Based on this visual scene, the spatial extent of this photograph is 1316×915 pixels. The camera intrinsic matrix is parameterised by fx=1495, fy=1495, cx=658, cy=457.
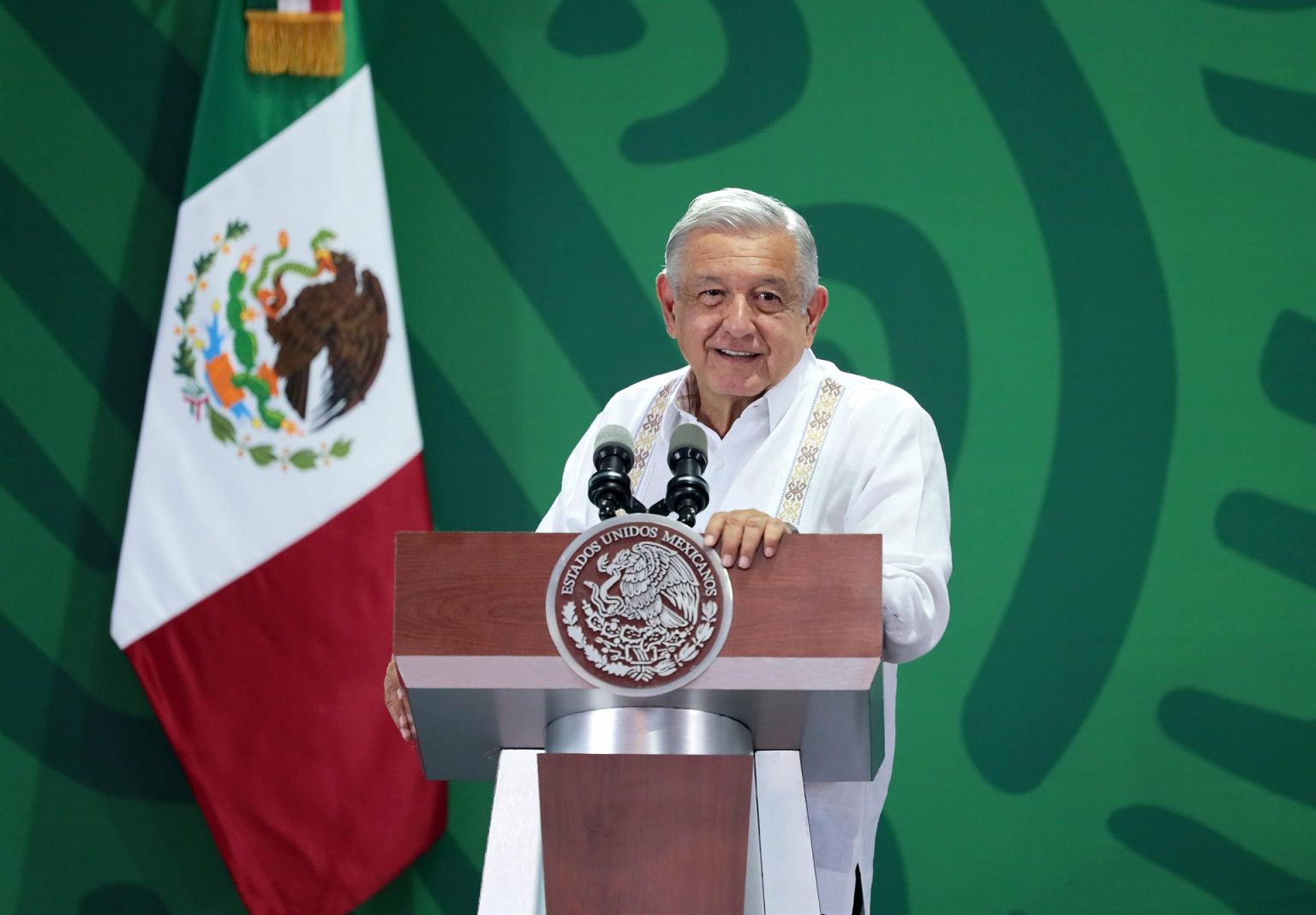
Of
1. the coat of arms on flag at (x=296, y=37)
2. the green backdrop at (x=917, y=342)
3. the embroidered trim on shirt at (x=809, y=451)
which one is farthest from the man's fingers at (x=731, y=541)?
the coat of arms on flag at (x=296, y=37)

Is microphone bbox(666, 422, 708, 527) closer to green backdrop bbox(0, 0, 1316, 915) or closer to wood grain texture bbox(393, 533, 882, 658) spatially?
wood grain texture bbox(393, 533, 882, 658)

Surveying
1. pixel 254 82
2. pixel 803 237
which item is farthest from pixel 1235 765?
pixel 254 82

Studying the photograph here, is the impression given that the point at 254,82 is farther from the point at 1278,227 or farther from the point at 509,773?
the point at 1278,227

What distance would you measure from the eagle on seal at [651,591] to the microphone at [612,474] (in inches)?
4.3

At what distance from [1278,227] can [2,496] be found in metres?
3.45

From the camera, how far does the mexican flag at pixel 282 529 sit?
11.7 feet

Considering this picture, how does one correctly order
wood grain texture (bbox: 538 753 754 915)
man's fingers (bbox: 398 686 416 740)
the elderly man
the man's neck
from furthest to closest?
the man's neck → the elderly man → man's fingers (bbox: 398 686 416 740) → wood grain texture (bbox: 538 753 754 915)

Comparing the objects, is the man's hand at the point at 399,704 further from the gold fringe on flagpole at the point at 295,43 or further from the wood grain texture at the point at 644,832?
the gold fringe on flagpole at the point at 295,43

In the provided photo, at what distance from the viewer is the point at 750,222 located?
2.53 metres

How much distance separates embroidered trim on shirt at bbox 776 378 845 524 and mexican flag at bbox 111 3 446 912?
4.66ft

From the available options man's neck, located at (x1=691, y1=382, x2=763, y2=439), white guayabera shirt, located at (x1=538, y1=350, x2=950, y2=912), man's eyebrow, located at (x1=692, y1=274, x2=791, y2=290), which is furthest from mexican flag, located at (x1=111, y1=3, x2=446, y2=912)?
man's eyebrow, located at (x1=692, y1=274, x2=791, y2=290)

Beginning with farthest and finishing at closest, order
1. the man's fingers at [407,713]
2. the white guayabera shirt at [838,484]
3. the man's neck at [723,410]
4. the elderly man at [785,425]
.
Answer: the man's neck at [723,410], the elderly man at [785,425], the white guayabera shirt at [838,484], the man's fingers at [407,713]

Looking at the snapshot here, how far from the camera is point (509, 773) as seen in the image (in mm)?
1917

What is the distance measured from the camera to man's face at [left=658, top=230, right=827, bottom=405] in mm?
2525
